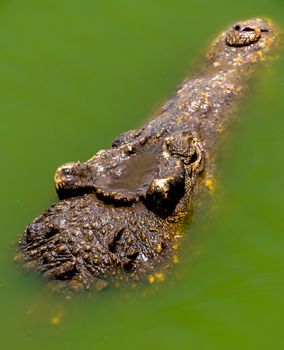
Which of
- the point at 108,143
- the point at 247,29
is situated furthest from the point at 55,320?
the point at 247,29

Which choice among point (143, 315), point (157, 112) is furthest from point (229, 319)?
point (157, 112)

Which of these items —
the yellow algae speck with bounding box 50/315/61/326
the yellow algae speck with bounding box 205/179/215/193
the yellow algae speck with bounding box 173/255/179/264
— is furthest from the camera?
the yellow algae speck with bounding box 205/179/215/193

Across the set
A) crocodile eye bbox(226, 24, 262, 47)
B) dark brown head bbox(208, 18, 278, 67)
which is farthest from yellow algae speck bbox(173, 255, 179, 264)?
crocodile eye bbox(226, 24, 262, 47)

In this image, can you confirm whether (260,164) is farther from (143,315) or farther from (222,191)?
(143,315)

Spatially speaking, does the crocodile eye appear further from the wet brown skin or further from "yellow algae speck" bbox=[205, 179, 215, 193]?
"yellow algae speck" bbox=[205, 179, 215, 193]

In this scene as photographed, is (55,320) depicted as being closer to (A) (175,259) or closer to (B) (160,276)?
(B) (160,276)

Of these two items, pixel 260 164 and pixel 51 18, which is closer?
pixel 260 164
